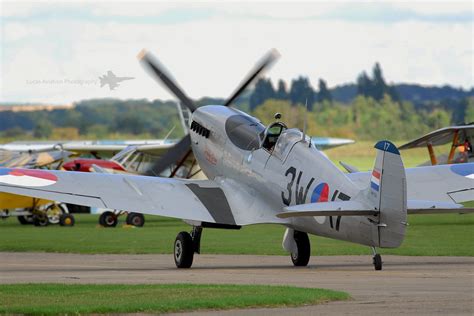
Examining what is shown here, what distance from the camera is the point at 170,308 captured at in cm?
1218

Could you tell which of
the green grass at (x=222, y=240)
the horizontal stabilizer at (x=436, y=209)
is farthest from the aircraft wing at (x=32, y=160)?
the horizontal stabilizer at (x=436, y=209)

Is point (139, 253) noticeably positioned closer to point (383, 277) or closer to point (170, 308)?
point (383, 277)

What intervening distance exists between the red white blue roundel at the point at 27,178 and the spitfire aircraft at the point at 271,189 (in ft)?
0.07

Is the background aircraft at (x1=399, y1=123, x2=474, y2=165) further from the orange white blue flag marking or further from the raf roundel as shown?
the orange white blue flag marking

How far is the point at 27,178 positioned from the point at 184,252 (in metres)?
2.76

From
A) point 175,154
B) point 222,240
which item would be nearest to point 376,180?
point 175,154

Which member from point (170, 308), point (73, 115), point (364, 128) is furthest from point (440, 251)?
point (364, 128)

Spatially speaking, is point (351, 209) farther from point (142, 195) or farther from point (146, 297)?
point (142, 195)

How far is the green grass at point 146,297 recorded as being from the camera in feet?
40.0

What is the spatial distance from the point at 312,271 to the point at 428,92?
89192 millimetres

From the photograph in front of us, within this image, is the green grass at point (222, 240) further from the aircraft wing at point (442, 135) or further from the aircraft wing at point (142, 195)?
the aircraft wing at point (442, 135)

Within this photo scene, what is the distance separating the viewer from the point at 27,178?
19047mm

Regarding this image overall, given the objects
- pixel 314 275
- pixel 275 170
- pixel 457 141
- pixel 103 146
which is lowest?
pixel 314 275

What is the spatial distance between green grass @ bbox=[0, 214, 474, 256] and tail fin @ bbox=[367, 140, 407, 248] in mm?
5575
